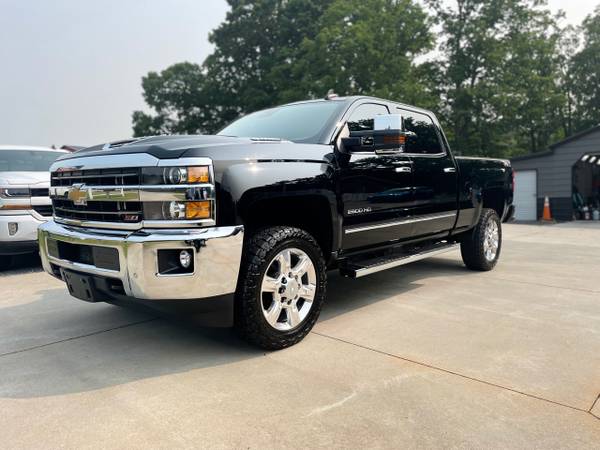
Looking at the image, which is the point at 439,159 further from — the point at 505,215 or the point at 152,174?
the point at 152,174

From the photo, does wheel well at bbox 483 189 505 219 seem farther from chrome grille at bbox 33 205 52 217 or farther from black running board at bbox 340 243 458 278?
chrome grille at bbox 33 205 52 217

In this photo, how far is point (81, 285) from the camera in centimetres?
311

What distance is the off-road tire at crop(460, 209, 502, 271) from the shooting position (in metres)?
5.77

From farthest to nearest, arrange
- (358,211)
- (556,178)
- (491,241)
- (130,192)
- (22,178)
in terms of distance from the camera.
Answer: (556,178), (491,241), (22,178), (358,211), (130,192)

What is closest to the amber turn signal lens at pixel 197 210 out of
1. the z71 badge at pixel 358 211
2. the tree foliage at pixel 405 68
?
the z71 badge at pixel 358 211

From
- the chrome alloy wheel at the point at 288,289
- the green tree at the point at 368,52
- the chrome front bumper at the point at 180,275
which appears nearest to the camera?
the chrome front bumper at the point at 180,275

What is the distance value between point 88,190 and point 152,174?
67cm

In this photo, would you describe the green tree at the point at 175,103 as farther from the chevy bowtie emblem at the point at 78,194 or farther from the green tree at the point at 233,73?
the chevy bowtie emblem at the point at 78,194

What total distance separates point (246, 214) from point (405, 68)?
22.8 m

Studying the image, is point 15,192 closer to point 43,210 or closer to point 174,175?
point 43,210

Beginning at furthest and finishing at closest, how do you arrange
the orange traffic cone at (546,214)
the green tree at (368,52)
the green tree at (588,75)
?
the green tree at (588,75), the green tree at (368,52), the orange traffic cone at (546,214)

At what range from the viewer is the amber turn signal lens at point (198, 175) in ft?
8.95

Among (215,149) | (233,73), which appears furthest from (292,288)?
(233,73)

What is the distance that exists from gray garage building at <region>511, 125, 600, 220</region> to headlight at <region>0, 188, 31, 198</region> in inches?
648
